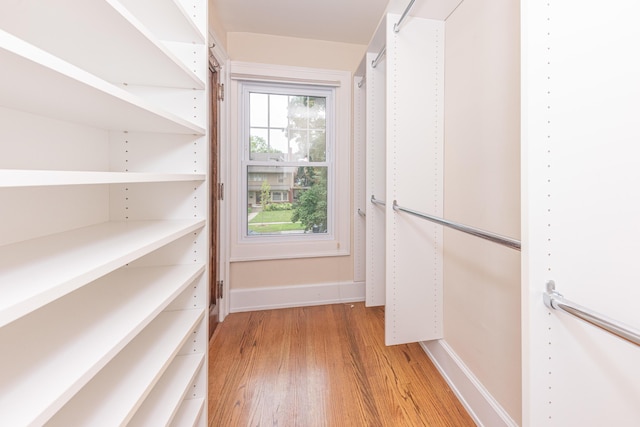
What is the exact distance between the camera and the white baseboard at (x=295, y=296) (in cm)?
225

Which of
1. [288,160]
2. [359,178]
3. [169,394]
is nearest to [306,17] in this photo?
[288,160]

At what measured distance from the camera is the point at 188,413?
3.21 ft

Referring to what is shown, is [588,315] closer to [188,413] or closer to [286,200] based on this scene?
[188,413]

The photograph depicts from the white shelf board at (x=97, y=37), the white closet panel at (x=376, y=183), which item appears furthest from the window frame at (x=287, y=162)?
the white shelf board at (x=97, y=37)

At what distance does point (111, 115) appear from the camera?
73cm

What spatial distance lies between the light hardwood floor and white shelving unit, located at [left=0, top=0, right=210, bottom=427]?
361 millimetres

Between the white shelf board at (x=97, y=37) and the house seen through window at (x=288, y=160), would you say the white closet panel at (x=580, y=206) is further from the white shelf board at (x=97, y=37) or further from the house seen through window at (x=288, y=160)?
the house seen through window at (x=288, y=160)

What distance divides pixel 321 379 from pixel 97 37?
5.51ft

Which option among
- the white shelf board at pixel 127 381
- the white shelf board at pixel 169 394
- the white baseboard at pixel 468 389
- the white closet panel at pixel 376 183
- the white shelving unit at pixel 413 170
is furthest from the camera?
the white closet panel at pixel 376 183

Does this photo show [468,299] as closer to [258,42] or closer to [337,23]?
[337,23]

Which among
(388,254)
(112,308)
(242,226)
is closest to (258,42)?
(242,226)

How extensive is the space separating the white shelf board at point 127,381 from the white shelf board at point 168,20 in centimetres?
104

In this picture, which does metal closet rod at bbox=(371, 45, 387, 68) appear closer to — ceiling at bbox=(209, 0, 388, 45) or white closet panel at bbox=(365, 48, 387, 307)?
white closet panel at bbox=(365, 48, 387, 307)

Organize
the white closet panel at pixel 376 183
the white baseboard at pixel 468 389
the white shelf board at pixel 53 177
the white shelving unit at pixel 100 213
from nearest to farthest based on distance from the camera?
the white shelf board at pixel 53 177, the white shelving unit at pixel 100 213, the white baseboard at pixel 468 389, the white closet panel at pixel 376 183
